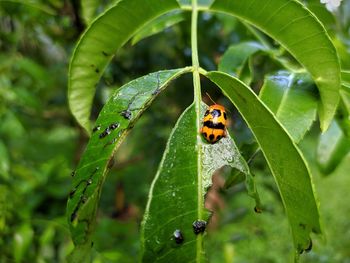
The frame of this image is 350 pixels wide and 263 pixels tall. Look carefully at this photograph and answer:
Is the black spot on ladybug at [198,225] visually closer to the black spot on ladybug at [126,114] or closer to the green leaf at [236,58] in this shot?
the black spot on ladybug at [126,114]

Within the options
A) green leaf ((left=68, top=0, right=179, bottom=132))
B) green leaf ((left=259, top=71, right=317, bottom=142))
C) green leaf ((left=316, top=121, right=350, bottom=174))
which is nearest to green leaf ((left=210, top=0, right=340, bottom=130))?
green leaf ((left=259, top=71, right=317, bottom=142))

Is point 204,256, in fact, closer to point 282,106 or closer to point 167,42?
point 282,106

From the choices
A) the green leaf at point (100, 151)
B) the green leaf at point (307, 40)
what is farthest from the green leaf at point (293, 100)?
the green leaf at point (100, 151)

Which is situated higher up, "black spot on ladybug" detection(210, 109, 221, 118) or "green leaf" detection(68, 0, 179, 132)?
"green leaf" detection(68, 0, 179, 132)

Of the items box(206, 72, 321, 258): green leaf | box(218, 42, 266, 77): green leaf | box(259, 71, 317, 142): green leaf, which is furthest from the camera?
box(218, 42, 266, 77): green leaf

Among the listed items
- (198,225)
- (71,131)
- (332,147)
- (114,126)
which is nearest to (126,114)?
(114,126)

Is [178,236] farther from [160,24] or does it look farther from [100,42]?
[160,24]

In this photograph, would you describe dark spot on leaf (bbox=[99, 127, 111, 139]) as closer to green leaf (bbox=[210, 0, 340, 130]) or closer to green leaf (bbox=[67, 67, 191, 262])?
green leaf (bbox=[67, 67, 191, 262])
